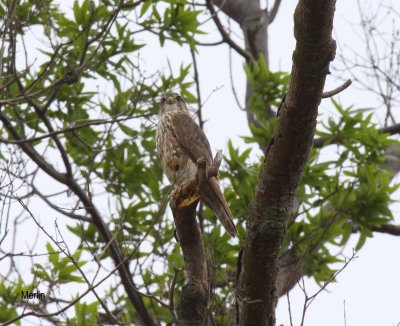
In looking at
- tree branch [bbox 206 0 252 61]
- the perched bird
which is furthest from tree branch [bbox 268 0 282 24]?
the perched bird

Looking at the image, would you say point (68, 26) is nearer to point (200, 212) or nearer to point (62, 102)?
point (62, 102)

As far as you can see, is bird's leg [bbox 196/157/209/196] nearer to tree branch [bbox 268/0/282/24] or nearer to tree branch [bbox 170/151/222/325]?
tree branch [bbox 170/151/222/325]

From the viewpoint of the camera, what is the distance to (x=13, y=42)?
181 inches

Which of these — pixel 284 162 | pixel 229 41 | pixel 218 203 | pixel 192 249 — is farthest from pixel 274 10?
pixel 284 162

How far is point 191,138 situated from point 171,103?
709mm

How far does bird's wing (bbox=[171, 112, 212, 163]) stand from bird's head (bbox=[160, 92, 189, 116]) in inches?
11.0

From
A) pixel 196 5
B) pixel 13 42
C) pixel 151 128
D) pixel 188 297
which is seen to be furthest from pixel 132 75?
pixel 188 297

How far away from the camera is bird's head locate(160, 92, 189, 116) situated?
5891 mm

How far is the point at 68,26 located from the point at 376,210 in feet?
10.2

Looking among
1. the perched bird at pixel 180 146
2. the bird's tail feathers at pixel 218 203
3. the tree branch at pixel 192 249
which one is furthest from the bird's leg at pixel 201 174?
the perched bird at pixel 180 146

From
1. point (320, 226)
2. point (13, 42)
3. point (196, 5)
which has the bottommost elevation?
point (320, 226)

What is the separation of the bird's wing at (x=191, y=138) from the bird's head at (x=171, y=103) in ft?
0.92

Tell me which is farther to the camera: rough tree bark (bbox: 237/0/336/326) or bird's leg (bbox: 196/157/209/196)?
bird's leg (bbox: 196/157/209/196)

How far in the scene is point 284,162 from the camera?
2.78 meters
